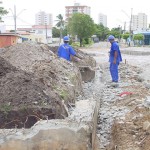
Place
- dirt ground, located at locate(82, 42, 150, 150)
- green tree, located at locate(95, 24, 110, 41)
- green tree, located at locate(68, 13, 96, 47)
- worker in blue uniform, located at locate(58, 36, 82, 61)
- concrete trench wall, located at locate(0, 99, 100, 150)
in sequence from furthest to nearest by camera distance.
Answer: green tree, located at locate(95, 24, 110, 41) → green tree, located at locate(68, 13, 96, 47) → worker in blue uniform, located at locate(58, 36, 82, 61) → dirt ground, located at locate(82, 42, 150, 150) → concrete trench wall, located at locate(0, 99, 100, 150)

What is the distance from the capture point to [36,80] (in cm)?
669

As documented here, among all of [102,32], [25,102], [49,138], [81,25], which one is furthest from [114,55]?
[102,32]

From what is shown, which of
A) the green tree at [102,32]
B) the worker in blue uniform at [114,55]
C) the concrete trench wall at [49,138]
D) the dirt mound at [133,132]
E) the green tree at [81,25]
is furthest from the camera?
the green tree at [102,32]

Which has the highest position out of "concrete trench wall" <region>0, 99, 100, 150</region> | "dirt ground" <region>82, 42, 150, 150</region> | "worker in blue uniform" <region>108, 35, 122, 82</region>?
"worker in blue uniform" <region>108, 35, 122, 82</region>

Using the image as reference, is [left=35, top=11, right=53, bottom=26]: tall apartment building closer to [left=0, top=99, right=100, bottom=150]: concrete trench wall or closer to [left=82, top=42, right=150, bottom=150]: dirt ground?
[left=82, top=42, right=150, bottom=150]: dirt ground

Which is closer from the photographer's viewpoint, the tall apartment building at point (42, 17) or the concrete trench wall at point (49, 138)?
the concrete trench wall at point (49, 138)

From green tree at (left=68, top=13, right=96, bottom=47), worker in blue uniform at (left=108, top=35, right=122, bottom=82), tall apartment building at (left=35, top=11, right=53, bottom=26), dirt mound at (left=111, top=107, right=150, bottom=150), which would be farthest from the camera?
tall apartment building at (left=35, top=11, right=53, bottom=26)

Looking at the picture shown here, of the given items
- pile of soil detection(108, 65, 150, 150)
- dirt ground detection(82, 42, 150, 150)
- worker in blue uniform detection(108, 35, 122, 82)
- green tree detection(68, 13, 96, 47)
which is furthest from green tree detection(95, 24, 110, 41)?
pile of soil detection(108, 65, 150, 150)

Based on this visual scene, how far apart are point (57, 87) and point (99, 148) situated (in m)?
1.70

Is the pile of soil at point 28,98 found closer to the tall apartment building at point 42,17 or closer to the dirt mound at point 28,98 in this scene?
the dirt mound at point 28,98

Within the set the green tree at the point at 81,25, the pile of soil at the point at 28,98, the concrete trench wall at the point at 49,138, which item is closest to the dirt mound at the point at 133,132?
the pile of soil at the point at 28,98

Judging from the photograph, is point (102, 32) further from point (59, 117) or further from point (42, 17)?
point (59, 117)

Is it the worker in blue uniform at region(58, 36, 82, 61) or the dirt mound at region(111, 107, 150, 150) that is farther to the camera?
the worker in blue uniform at region(58, 36, 82, 61)

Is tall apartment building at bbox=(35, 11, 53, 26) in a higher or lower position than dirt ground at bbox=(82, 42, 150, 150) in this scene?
higher
